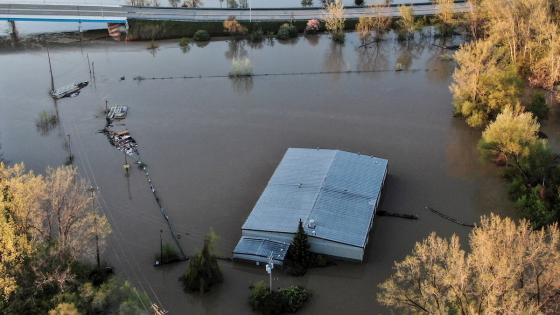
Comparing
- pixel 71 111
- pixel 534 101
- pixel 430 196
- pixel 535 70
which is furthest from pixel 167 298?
pixel 535 70

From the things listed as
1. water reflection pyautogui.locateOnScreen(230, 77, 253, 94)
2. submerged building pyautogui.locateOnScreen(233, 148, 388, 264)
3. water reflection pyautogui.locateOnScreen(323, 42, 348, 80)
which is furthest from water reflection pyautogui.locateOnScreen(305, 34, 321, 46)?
submerged building pyautogui.locateOnScreen(233, 148, 388, 264)

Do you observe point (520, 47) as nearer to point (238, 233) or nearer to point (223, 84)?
point (223, 84)

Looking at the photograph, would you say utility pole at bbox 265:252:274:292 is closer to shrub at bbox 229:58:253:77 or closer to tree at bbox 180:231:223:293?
tree at bbox 180:231:223:293

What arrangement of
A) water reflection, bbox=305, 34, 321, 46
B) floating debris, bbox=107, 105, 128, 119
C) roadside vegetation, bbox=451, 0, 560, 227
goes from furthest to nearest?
water reflection, bbox=305, 34, 321, 46 < floating debris, bbox=107, 105, 128, 119 < roadside vegetation, bbox=451, 0, 560, 227

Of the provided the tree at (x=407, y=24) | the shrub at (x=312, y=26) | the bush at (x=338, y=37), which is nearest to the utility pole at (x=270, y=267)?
the bush at (x=338, y=37)

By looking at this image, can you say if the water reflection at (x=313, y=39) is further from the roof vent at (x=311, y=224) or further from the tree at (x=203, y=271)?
the tree at (x=203, y=271)

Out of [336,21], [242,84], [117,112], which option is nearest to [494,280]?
[117,112]

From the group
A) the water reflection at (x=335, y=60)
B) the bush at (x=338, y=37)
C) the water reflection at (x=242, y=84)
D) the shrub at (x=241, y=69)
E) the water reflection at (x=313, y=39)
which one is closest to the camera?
the water reflection at (x=242, y=84)
